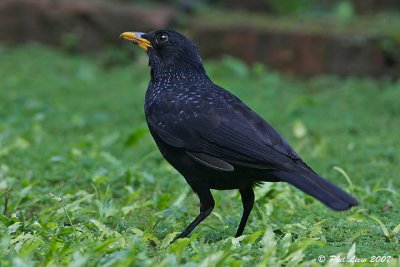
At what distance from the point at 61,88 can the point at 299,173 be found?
6921 millimetres

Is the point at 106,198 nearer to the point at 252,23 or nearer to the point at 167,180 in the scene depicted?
the point at 167,180

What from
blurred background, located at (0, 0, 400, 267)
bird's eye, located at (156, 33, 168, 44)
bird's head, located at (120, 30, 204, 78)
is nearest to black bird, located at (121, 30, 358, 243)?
bird's head, located at (120, 30, 204, 78)

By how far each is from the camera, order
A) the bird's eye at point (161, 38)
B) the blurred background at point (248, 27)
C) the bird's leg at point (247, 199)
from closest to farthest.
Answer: the bird's leg at point (247, 199) < the bird's eye at point (161, 38) < the blurred background at point (248, 27)

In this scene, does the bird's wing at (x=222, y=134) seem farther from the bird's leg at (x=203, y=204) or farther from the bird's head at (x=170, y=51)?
the bird's head at (x=170, y=51)

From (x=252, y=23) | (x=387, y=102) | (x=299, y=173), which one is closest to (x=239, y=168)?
(x=299, y=173)

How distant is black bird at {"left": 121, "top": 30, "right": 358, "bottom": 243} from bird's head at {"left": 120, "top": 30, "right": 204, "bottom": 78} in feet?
0.60

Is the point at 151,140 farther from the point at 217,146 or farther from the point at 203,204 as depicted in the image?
the point at 217,146

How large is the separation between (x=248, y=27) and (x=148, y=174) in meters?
6.35

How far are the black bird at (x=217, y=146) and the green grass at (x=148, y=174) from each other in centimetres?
29

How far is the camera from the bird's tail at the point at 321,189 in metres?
4.09

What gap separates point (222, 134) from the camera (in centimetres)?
470

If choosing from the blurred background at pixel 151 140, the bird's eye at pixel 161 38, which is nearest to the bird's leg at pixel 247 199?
the blurred background at pixel 151 140

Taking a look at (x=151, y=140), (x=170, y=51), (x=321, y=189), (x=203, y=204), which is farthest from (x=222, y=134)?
(x=151, y=140)

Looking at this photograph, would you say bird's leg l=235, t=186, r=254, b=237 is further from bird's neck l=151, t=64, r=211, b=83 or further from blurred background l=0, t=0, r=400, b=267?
bird's neck l=151, t=64, r=211, b=83
